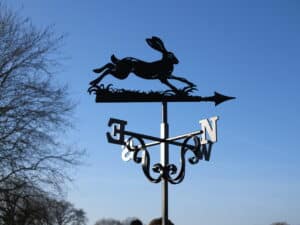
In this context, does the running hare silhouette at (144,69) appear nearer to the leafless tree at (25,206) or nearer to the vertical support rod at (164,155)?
the vertical support rod at (164,155)

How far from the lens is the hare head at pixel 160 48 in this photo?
5.05 metres

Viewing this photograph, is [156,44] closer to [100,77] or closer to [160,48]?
[160,48]

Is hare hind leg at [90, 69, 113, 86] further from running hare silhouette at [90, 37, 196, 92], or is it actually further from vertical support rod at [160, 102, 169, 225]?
vertical support rod at [160, 102, 169, 225]

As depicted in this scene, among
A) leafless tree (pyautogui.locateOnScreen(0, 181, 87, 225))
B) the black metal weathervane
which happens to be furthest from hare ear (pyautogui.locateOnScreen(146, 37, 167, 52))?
leafless tree (pyautogui.locateOnScreen(0, 181, 87, 225))

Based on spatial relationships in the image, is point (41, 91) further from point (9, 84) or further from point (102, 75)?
point (102, 75)

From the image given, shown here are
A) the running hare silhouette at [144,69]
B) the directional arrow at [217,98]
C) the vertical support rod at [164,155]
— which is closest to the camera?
the vertical support rod at [164,155]

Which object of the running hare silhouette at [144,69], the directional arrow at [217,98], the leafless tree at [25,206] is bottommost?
the leafless tree at [25,206]

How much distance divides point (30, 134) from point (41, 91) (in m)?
1.15

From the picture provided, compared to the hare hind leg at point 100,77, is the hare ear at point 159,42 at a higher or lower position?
higher

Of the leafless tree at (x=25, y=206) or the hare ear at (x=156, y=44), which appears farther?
the leafless tree at (x=25, y=206)

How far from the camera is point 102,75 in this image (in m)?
4.82

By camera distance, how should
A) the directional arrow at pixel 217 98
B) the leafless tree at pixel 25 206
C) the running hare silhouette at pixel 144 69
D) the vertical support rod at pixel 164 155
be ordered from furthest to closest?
the leafless tree at pixel 25 206 → the directional arrow at pixel 217 98 → the running hare silhouette at pixel 144 69 → the vertical support rod at pixel 164 155

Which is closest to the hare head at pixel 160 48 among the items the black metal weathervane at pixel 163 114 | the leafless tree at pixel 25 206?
the black metal weathervane at pixel 163 114

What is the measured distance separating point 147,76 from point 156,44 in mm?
419
